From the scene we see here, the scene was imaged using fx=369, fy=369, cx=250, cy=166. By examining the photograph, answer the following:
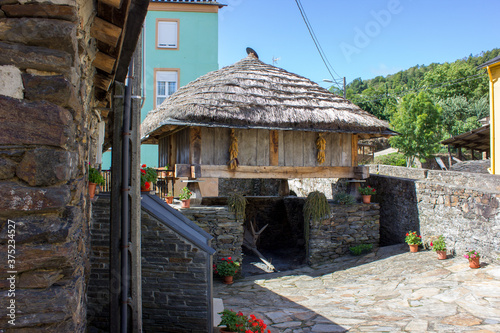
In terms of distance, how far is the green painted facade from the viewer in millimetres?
14297

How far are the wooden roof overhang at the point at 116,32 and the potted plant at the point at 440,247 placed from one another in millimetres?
7330

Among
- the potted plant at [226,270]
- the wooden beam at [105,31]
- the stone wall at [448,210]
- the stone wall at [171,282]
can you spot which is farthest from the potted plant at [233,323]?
the stone wall at [448,210]

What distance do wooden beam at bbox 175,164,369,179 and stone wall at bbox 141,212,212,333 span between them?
3.73 meters

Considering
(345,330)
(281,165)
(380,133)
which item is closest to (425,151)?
(380,133)

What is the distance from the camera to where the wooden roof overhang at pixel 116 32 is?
2.86 metres

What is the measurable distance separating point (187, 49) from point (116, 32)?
11845mm

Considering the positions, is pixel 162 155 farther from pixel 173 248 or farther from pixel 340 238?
pixel 173 248

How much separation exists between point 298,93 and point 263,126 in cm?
188

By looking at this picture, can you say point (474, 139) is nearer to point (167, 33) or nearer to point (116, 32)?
point (167, 33)

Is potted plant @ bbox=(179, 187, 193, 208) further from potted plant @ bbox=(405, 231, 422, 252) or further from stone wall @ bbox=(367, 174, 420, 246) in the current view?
stone wall @ bbox=(367, 174, 420, 246)

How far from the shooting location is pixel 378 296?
6586 millimetres

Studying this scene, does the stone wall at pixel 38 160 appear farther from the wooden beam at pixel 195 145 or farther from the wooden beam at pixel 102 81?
the wooden beam at pixel 195 145

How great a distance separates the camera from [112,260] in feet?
11.7

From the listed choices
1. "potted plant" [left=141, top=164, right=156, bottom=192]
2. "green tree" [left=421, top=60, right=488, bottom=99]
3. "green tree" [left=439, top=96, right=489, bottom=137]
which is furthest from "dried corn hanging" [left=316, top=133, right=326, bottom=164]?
"green tree" [left=421, top=60, right=488, bottom=99]
